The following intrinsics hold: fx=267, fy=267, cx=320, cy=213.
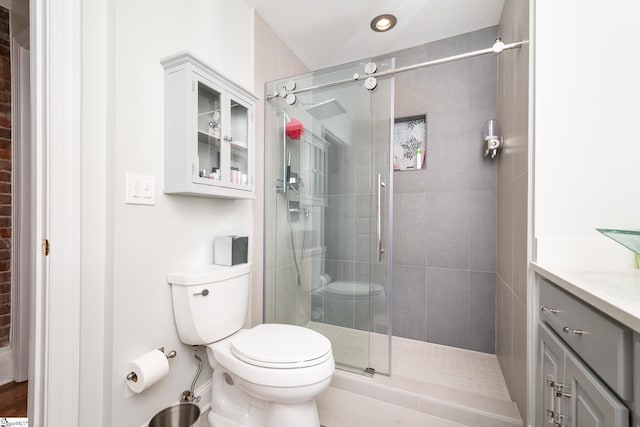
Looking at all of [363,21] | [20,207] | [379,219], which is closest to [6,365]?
[20,207]

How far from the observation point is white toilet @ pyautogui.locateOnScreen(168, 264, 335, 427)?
1051 mm

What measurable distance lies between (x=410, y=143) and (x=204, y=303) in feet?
6.20

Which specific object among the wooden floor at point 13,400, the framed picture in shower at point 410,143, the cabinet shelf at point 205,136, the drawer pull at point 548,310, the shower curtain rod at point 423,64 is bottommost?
the wooden floor at point 13,400

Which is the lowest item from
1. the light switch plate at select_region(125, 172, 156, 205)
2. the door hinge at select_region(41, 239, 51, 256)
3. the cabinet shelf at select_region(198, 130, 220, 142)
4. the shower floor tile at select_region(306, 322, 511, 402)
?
the shower floor tile at select_region(306, 322, 511, 402)

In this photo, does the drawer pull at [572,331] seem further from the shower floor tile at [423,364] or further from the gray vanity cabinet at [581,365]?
the shower floor tile at [423,364]

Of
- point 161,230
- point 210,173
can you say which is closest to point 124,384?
point 161,230

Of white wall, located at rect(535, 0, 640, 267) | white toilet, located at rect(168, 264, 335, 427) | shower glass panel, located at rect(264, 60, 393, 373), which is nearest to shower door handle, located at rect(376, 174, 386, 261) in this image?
shower glass panel, located at rect(264, 60, 393, 373)

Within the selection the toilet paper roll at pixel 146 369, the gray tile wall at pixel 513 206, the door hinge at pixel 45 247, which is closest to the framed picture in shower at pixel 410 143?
the gray tile wall at pixel 513 206

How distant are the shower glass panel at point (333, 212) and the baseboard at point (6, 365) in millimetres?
1575

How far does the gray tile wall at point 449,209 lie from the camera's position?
6.38 ft

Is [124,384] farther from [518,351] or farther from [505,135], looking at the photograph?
[505,135]

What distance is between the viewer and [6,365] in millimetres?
1631

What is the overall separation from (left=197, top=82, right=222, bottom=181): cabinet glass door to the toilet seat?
784 millimetres

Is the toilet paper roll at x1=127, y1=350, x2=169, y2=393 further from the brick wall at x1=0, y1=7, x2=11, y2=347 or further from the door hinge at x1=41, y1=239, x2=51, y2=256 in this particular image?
the brick wall at x1=0, y1=7, x2=11, y2=347
